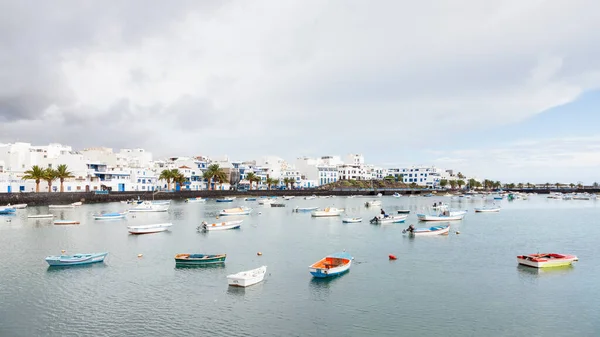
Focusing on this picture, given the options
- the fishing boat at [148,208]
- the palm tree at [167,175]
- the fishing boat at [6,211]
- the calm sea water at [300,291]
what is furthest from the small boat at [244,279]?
the palm tree at [167,175]

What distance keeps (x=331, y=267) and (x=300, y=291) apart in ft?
14.7

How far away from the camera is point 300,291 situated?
2627 cm

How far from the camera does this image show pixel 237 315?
72.0ft

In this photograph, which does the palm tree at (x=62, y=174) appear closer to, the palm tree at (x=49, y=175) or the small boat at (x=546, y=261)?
the palm tree at (x=49, y=175)

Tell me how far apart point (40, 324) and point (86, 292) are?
5.39 metres

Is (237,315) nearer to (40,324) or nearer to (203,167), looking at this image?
(40,324)

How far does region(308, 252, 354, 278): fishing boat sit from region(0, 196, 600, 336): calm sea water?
24.6 inches

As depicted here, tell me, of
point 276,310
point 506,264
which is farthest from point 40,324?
point 506,264

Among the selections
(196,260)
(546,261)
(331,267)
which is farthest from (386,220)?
(196,260)

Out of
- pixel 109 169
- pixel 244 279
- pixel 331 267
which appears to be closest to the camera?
pixel 244 279

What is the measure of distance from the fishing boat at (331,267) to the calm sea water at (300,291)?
0.63 meters

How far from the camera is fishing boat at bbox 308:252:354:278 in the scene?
28.8 metres

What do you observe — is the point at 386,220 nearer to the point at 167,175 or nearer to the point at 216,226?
the point at 216,226

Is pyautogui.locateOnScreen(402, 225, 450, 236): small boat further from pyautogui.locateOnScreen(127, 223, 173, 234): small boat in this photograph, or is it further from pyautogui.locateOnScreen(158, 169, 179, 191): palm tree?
pyautogui.locateOnScreen(158, 169, 179, 191): palm tree
